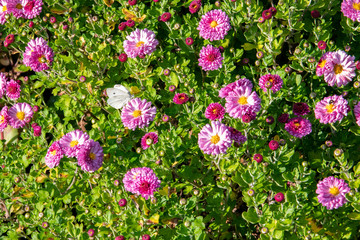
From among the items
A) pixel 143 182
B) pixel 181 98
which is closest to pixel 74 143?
pixel 143 182

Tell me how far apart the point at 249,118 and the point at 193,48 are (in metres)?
1.22

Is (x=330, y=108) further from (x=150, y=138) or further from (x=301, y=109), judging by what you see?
(x=150, y=138)

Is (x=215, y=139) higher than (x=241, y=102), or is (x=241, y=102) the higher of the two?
(x=241, y=102)

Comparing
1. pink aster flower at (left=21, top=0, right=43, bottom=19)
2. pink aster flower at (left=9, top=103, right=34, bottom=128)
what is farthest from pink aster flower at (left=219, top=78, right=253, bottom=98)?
pink aster flower at (left=21, top=0, right=43, bottom=19)

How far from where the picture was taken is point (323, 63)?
2.90 metres

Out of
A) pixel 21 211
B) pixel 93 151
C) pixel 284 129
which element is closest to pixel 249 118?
pixel 284 129

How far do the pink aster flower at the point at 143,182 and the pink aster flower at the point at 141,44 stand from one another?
105 centimetres

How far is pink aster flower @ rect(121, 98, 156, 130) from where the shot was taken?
9.39 ft

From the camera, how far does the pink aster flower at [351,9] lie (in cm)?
306

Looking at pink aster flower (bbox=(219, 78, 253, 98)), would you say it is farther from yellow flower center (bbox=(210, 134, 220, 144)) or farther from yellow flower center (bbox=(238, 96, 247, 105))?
yellow flower center (bbox=(210, 134, 220, 144))

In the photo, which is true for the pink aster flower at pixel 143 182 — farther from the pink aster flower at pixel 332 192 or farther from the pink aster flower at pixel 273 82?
the pink aster flower at pixel 332 192

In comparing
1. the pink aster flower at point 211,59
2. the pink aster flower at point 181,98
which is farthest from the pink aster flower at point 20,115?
the pink aster flower at point 211,59

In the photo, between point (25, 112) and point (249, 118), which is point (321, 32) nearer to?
point (249, 118)

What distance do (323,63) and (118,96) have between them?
1.66 m
